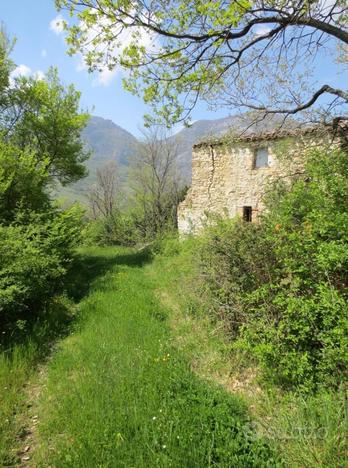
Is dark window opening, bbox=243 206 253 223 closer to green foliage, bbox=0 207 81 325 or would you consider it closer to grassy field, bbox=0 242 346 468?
grassy field, bbox=0 242 346 468

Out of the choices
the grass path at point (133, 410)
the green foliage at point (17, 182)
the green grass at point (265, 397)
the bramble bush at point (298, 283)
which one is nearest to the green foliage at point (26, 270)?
the green foliage at point (17, 182)

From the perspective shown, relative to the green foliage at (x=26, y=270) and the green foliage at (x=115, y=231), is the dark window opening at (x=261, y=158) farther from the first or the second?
the green foliage at (x=115, y=231)

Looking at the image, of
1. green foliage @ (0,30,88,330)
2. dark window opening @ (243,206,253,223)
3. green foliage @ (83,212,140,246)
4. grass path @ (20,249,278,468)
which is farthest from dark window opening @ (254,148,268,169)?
green foliage @ (83,212,140,246)

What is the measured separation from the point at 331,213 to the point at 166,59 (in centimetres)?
402

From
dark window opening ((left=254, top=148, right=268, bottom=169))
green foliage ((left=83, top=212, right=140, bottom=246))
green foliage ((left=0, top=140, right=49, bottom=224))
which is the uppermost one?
dark window opening ((left=254, top=148, right=268, bottom=169))

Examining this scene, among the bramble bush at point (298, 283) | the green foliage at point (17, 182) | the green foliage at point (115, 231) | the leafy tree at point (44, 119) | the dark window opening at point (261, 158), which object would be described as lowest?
the green foliage at point (115, 231)

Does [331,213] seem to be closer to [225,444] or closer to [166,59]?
[225,444]

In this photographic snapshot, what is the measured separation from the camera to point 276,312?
4301mm

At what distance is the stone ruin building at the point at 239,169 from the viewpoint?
10.2 meters

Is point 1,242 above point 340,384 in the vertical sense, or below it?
above

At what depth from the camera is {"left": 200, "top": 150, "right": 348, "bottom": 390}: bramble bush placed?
3.41 metres

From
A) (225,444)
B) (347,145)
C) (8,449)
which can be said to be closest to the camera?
(225,444)

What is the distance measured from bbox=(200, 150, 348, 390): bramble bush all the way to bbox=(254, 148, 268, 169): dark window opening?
5.97m

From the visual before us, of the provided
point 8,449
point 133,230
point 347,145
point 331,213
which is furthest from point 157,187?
point 8,449
